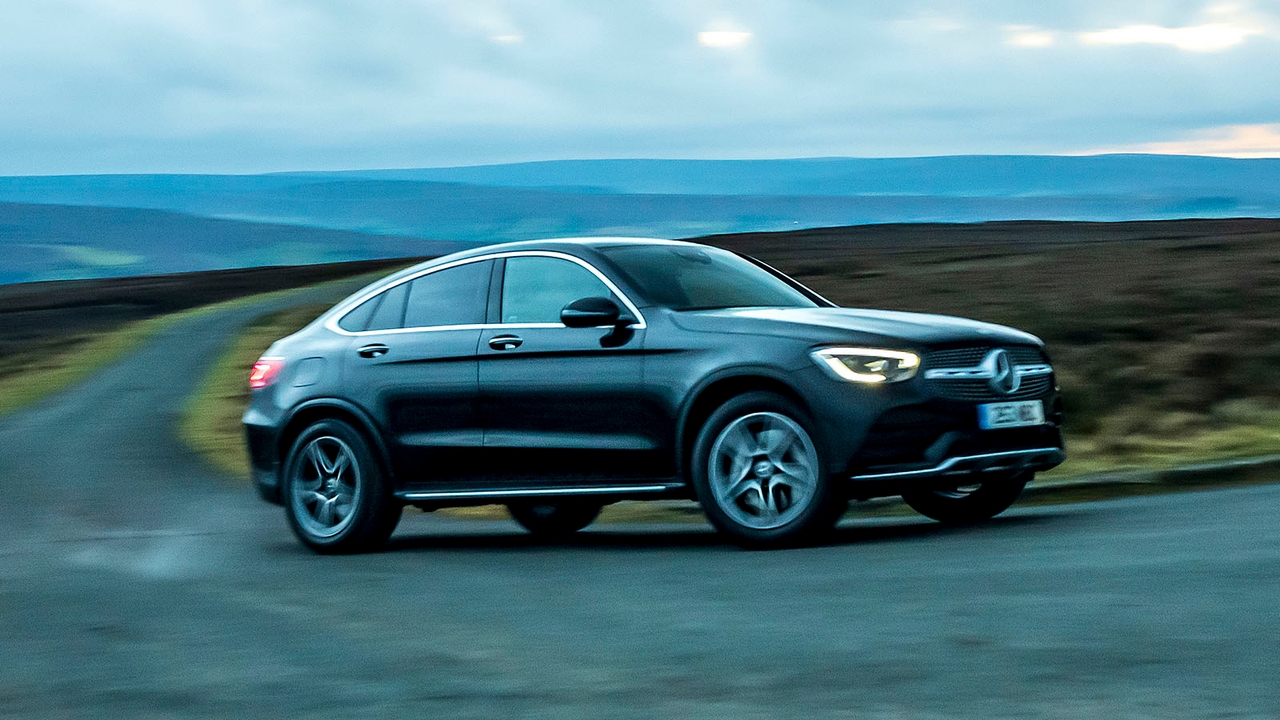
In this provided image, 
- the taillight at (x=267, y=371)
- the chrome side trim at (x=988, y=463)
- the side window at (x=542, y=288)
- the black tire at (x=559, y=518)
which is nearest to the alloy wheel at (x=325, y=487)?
the taillight at (x=267, y=371)

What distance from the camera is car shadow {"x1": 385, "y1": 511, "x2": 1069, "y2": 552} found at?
31.0ft

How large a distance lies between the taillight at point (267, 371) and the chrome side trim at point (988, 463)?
3837 millimetres

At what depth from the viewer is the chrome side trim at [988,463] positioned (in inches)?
336

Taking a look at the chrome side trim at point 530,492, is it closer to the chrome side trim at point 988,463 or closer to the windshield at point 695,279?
the windshield at point 695,279

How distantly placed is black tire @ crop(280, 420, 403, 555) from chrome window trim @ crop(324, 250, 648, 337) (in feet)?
1.97

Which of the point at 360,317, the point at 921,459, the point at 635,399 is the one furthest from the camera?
the point at 360,317

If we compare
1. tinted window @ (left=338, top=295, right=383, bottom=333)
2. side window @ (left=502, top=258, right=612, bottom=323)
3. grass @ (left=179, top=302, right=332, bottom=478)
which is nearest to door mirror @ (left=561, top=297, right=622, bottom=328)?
side window @ (left=502, top=258, right=612, bottom=323)

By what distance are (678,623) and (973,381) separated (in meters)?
2.46

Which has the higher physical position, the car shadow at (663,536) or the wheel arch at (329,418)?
the wheel arch at (329,418)

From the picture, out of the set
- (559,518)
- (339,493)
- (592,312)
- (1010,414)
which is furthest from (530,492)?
(1010,414)

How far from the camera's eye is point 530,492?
952 cm

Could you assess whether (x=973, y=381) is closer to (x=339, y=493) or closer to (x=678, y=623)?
(x=678, y=623)

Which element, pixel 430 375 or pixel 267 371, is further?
pixel 267 371

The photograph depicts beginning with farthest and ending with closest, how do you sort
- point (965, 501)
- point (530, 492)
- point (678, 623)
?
1. point (965, 501)
2. point (530, 492)
3. point (678, 623)
